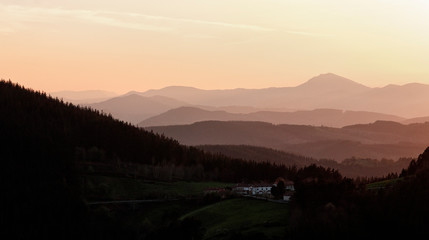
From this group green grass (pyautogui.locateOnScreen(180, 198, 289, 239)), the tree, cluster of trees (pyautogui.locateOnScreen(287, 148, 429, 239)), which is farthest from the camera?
the tree

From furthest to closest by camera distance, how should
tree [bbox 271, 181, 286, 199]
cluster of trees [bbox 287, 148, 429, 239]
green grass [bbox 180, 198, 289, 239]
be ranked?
tree [bbox 271, 181, 286, 199]
green grass [bbox 180, 198, 289, 239]
cluster of trees [bbox 287, 148, 429, 239]

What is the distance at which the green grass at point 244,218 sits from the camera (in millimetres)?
114906

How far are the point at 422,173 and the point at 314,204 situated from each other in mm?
21894

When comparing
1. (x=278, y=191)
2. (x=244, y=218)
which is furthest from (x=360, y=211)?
(x=278, y=191)

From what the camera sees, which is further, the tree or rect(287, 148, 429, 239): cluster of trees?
the tree

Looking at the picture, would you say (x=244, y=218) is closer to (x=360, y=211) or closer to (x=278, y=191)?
(x=278, y=191)

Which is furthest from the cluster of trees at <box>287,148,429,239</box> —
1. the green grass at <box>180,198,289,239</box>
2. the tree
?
the tree

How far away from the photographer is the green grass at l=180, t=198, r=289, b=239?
115 m

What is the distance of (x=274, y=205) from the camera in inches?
5472

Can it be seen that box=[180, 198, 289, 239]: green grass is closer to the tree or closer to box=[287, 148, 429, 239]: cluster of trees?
box=[287, 148, 429, 239]: cluster of trees

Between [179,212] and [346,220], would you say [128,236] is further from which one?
[346,220]

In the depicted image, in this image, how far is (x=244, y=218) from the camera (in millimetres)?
133125

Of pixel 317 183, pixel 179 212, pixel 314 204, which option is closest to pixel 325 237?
pixel 314 204

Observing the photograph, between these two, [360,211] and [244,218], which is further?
[244,218]
